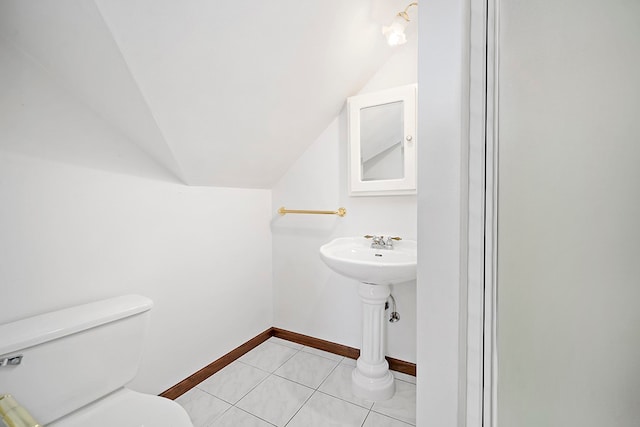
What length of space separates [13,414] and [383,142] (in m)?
1.80

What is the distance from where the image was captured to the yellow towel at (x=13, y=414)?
2.21ft

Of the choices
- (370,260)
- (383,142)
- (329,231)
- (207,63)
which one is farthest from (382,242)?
(207,63)

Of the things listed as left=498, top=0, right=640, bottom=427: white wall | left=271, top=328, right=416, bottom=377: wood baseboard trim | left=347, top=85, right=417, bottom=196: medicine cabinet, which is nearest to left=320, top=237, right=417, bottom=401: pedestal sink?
left=271, top=328, right=416, bottom=377: wood baseboard trim

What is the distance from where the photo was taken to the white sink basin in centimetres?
122

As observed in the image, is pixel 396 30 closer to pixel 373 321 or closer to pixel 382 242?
pixel 382 242

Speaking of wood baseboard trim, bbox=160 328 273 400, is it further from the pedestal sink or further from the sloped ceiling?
the sloped ceiling

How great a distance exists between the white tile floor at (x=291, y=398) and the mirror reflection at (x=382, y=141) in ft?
4.14

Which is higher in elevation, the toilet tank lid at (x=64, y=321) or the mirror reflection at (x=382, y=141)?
the mirror reflection at (x=382, y=141)

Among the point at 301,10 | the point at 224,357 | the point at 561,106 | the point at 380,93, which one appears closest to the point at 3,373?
the point at 224,357

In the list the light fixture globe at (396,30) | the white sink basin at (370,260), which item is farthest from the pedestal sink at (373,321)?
the light fixture globe at (396,30)

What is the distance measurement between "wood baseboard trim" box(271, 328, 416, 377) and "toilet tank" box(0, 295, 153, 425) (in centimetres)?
117

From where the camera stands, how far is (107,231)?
3.77 ft

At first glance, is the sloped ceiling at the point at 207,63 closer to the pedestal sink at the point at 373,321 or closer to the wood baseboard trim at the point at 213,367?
the pedestal sink at the point at 373,321

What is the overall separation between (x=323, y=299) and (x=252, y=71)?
152cm
